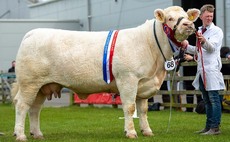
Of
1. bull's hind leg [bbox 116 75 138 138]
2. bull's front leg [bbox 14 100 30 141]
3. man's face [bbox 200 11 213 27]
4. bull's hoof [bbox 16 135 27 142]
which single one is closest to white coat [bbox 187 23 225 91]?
man's face [bbox 200 11 213 27]

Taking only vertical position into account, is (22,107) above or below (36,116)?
above

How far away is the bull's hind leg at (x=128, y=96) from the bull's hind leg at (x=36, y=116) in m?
1.60

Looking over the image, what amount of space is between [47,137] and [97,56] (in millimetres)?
1777

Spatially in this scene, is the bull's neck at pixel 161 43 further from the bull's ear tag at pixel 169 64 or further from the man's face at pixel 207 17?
the man's face at pixel 207 17

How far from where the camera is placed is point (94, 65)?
418 inches

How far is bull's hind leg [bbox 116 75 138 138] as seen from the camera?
1043 centimetres

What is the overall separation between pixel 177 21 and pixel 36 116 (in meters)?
3.04

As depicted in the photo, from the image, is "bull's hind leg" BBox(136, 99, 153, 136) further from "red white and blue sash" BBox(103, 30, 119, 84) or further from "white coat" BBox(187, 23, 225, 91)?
"white coat" BBox(187, 23, 225, 91)

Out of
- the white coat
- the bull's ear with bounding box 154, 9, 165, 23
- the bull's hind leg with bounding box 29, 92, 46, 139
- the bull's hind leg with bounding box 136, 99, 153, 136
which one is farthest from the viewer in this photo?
the bull's hind leg with bounding box 29, 92, 46, 139

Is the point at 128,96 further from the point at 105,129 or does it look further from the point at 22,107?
the point at 105,129

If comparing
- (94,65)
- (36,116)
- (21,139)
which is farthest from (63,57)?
(21,139)

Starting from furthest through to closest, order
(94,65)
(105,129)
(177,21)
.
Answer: (105,129) → (94,65) → (177,21)

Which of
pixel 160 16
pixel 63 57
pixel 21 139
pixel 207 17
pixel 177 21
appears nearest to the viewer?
pixel 177 21

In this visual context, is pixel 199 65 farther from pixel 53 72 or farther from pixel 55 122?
pixel 55 122
